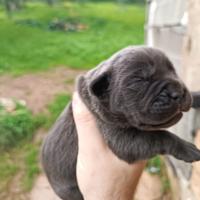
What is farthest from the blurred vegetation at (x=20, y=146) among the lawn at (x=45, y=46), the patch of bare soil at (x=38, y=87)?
the patch of bare soil at (x=38, y=87)

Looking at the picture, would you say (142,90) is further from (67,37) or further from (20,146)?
(67,37)

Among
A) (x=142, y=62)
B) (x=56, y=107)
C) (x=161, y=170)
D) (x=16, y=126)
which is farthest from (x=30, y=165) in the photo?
(x=142, y=62)

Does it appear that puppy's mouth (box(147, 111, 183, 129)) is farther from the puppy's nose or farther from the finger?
the finger

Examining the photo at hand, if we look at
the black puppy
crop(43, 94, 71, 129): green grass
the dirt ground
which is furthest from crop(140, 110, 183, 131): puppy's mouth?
crop(43, 94, 71, 129): green grass

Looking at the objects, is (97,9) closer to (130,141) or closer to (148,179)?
(148,179)

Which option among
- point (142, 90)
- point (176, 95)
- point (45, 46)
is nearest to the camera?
point (176, 95)

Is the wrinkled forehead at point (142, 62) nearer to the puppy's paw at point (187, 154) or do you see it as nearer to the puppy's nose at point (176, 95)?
the puppy's nose at point (176, 95)

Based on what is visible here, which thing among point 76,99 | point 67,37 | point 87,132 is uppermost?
point 76,99
